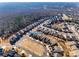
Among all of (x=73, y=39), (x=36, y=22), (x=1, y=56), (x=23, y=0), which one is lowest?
(x=1, y=56)

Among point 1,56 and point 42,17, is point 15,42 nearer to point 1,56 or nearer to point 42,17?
point 1,56

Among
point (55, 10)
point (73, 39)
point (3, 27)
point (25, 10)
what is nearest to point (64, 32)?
point (73, 39)

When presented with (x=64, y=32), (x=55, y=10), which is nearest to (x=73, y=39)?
(x=64, y=32)

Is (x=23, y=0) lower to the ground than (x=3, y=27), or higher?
higher

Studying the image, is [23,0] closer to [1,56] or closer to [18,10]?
[18,10]

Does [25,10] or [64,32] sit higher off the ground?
[25,10]
